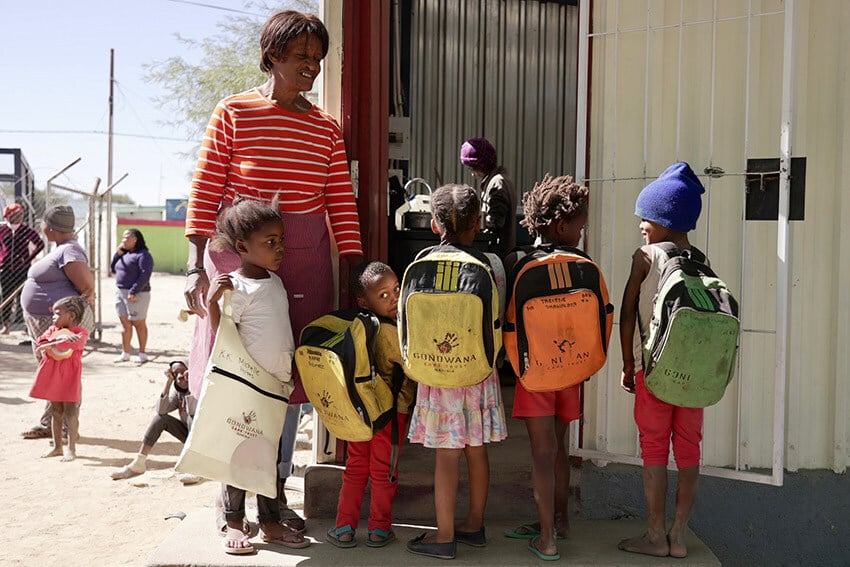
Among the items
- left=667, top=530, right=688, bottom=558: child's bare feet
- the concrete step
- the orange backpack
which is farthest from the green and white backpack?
the concrete step

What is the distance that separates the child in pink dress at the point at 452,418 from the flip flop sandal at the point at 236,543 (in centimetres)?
66

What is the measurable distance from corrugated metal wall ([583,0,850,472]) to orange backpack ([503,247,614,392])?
2.57 ft

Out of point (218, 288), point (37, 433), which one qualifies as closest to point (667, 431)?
point (218, 288)

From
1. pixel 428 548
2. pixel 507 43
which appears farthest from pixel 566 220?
pixel 507 43

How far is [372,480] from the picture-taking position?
3.28 m

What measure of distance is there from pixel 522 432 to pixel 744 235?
1.49 m

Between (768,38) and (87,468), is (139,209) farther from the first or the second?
(768,38)

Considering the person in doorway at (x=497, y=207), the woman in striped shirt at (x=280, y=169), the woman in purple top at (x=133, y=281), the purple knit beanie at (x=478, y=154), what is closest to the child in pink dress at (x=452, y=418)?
the woman in striped shirt at (x=280, y=169)

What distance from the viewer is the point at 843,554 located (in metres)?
3.74

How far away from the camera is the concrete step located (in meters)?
3.15

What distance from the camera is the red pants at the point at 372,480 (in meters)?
3.26

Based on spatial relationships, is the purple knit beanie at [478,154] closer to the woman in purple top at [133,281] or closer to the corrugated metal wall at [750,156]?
the corrugated metal wall at [750,156]

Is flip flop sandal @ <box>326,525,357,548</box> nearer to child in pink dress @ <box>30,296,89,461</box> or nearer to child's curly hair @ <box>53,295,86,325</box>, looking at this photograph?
child in pink dress @ <box>30,296,89,461</box>

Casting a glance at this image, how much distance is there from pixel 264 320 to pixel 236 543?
0.89m
